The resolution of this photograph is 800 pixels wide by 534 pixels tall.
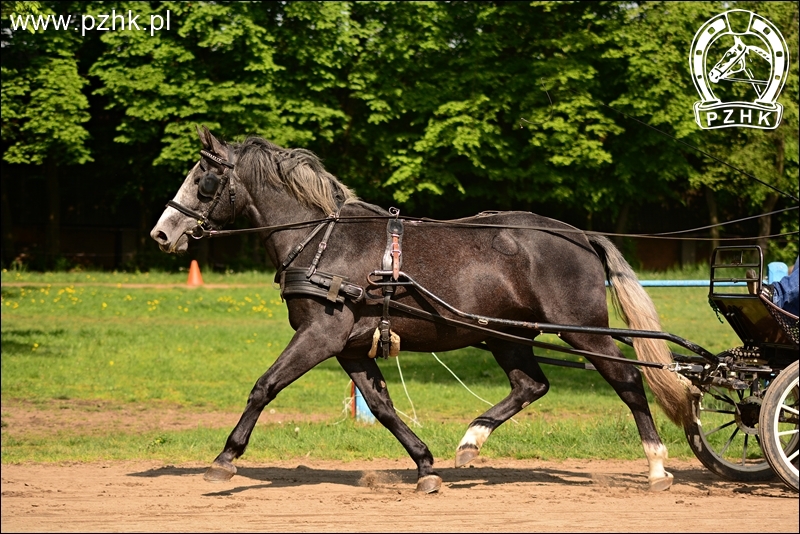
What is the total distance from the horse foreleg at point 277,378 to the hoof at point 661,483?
240cm

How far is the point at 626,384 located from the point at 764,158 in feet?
79.9

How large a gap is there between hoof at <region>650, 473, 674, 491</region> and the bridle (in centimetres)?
358

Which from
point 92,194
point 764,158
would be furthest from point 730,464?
point 92,194

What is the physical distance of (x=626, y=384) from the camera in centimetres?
718

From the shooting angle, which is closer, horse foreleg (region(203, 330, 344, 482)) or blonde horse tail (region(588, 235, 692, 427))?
horse foreleg (region(203, 330, 344, 482))

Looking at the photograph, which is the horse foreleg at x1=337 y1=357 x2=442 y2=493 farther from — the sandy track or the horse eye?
the horse eye

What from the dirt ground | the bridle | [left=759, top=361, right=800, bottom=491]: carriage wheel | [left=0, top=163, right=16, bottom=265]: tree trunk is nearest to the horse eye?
the bridle

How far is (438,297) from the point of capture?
22.7 ft

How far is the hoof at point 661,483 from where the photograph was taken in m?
6.90

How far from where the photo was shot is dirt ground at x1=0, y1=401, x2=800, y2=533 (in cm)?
561

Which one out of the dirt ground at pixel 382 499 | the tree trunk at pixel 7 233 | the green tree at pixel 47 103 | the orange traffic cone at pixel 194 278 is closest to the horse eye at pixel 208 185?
the dirt ground at pixel 382 499

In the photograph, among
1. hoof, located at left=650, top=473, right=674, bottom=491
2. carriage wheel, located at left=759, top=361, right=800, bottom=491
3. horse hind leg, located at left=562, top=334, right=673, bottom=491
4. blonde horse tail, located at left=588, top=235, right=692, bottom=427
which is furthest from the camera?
blonde horse tail, located at left=588, top=235, right=692, bottom=427

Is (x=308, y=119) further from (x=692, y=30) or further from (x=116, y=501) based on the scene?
(x=116, y=501)

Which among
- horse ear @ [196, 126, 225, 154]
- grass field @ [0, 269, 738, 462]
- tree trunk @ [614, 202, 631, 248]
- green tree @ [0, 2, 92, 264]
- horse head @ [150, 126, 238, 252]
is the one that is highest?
green tree @ [0, 2, 92, 264]
